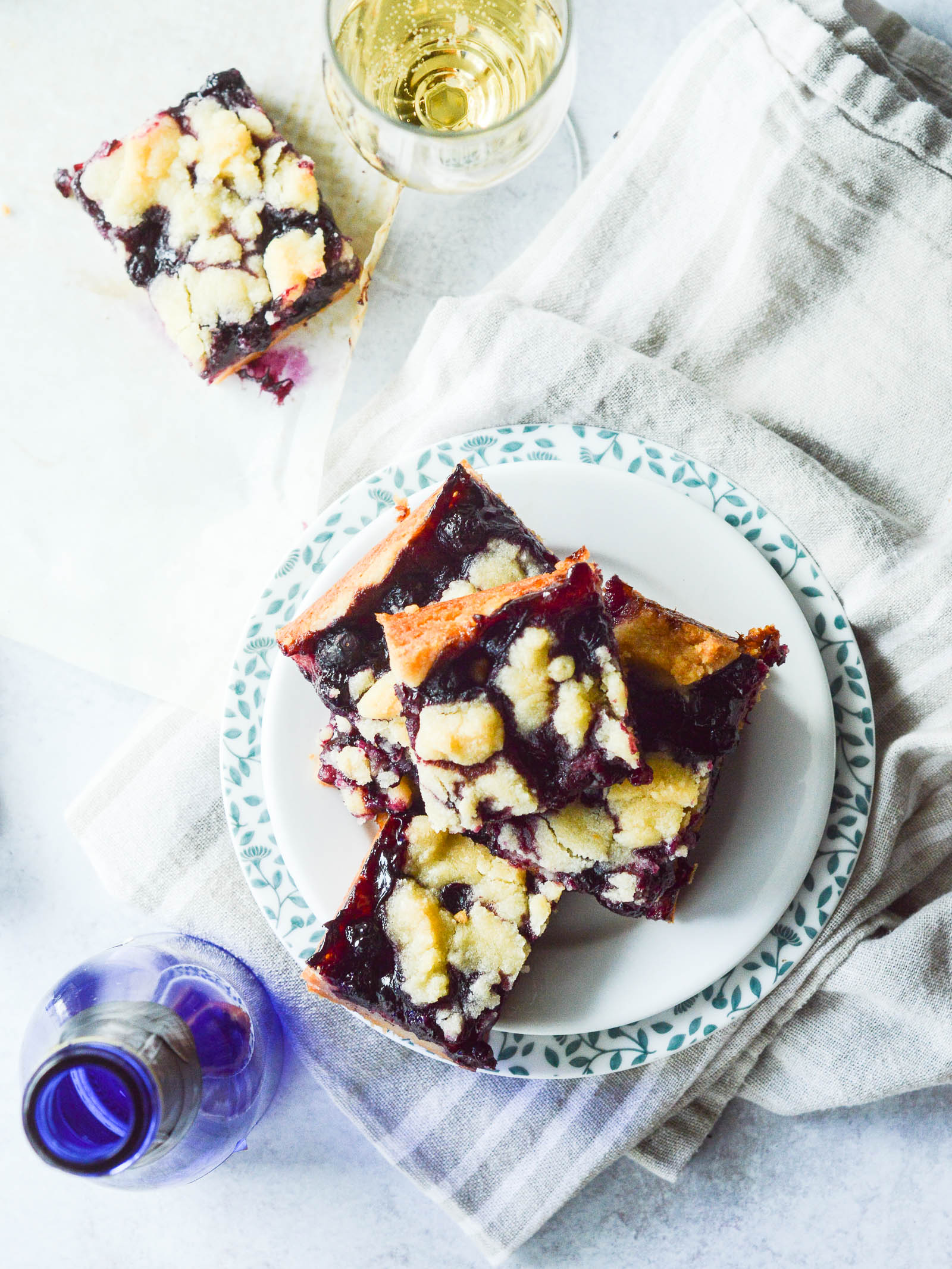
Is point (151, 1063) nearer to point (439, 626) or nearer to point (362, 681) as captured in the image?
point (362, 681)

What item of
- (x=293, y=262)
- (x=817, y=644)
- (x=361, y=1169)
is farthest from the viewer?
(x=361, y=1169)

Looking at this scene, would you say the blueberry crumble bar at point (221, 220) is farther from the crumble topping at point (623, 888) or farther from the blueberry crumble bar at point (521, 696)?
the crumble topping at point (623, 888)

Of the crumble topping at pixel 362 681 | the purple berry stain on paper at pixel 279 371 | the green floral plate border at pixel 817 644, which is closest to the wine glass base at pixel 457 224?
the purple berry stain on paper at pixel 279 371

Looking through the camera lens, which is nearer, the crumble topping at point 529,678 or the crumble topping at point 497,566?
the crumble topping at point 529,678

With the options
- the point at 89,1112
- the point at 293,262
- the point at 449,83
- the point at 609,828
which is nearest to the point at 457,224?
the point at 449,83

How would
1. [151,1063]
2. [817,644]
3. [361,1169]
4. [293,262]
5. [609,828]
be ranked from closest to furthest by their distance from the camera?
[609,828] < [151,1063] < [817,644] < [293,262] < [361,1169]

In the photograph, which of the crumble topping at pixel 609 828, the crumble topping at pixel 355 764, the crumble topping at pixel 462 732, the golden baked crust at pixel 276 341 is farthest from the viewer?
the golden baked crust at pixel 276 341
